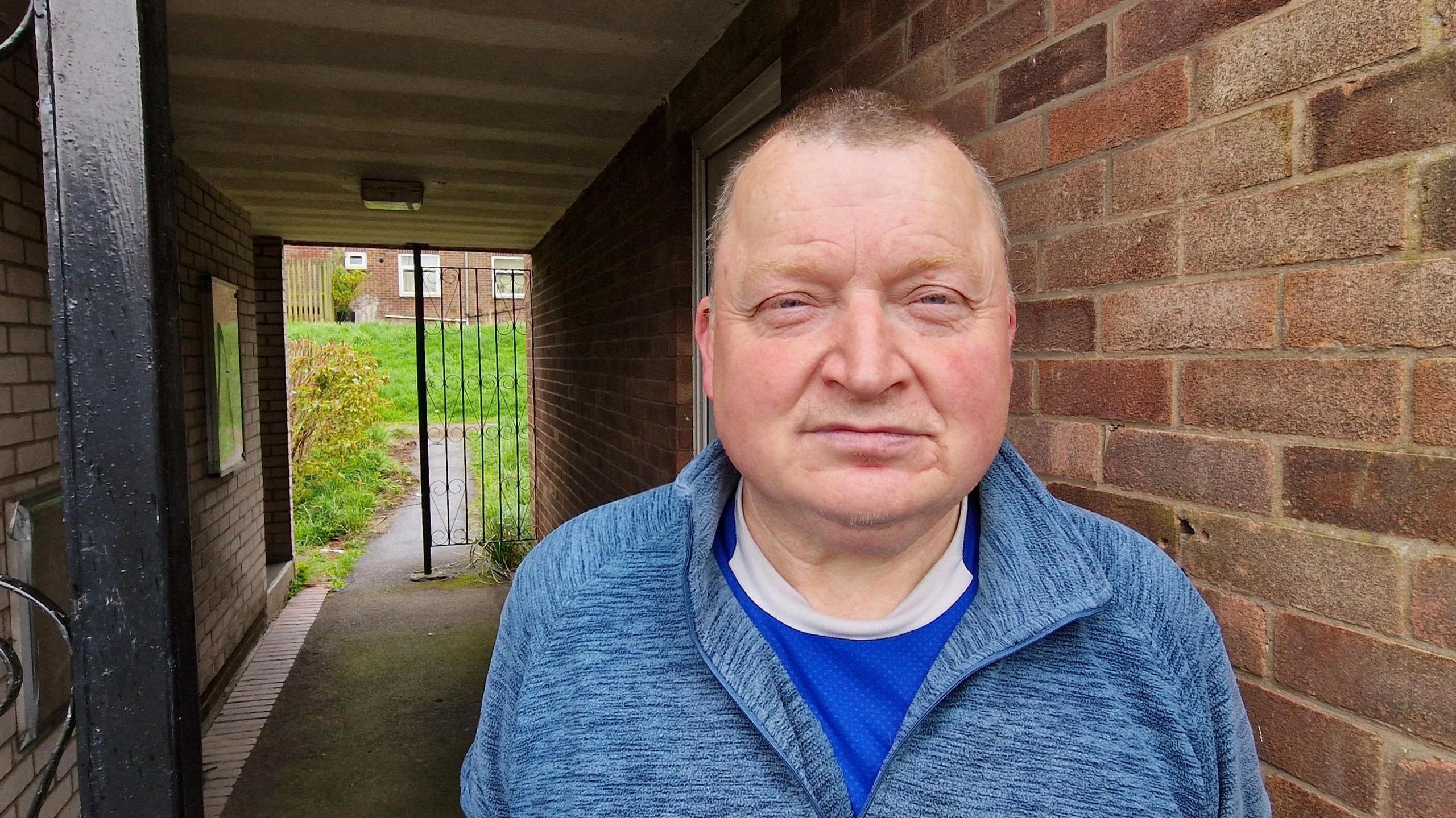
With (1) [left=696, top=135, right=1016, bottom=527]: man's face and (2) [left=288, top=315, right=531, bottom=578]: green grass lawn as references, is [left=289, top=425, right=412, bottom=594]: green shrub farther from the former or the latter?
(1) [left=696, top=135, right=1016, bottom=527]: man's face

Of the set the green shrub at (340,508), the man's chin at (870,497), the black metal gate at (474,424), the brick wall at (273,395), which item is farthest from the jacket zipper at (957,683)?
the brick wall at (273,395)

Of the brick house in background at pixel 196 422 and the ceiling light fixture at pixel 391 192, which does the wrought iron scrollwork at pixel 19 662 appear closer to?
the brick house in background at pixel 196 422

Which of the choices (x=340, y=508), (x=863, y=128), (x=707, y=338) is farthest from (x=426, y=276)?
(x=863, y=128)

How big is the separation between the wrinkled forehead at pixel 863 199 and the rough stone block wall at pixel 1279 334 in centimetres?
48

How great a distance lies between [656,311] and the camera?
12.8 feet

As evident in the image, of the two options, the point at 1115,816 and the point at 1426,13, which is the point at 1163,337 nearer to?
the point at 1426,13

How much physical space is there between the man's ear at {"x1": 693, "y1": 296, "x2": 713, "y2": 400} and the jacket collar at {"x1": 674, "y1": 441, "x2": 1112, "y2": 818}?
18 cm

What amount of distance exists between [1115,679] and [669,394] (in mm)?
2800

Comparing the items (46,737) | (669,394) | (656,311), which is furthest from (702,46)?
(46,737)

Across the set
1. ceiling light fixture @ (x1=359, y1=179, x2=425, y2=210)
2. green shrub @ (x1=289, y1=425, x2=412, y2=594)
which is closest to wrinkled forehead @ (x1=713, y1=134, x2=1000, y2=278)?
ceiling light fixture @ (x1=359, y1=179, x2=425, y2=210)

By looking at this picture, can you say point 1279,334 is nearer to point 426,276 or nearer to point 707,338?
point 707,338

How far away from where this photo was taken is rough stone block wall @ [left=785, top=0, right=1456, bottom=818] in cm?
105

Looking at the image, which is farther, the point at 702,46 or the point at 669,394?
the point at 669,394

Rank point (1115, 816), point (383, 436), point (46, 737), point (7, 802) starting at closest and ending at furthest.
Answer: point (1115, 816)
point (7, 802)
point (46, 737)
point (383, 436)
